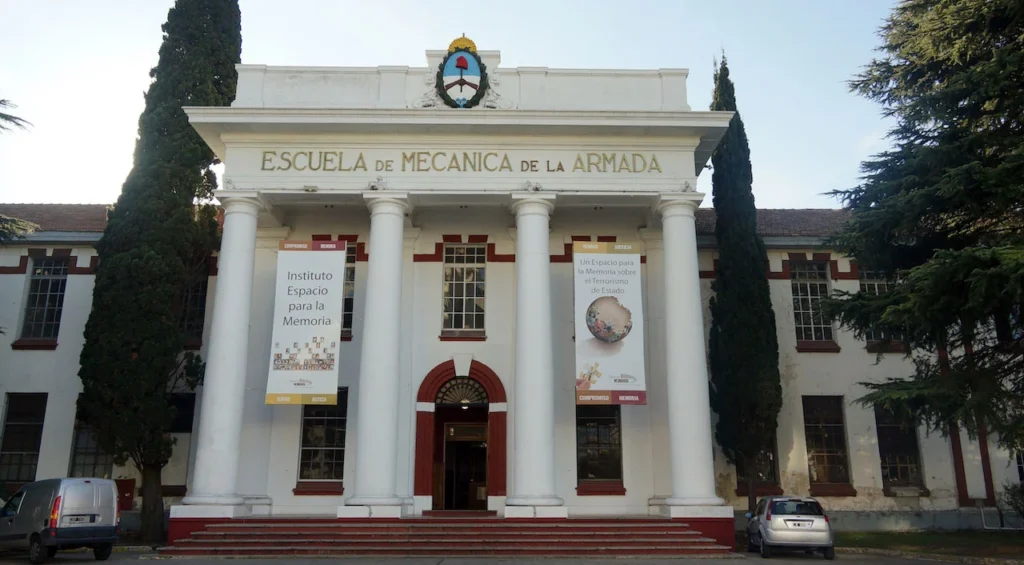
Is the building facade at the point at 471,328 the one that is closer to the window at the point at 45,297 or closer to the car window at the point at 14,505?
the window at the point at 45,297

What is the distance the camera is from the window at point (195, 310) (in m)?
22.9

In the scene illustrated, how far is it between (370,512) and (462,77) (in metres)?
10.5

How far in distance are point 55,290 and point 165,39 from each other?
7874mm

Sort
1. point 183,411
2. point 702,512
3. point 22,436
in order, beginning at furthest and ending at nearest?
point 22,436
point 183,411
point 702,512

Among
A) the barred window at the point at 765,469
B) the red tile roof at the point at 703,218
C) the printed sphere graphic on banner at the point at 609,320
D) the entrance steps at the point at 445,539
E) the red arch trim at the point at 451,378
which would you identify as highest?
the red tile roof at the point at 703,218

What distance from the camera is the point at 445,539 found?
16.9 m

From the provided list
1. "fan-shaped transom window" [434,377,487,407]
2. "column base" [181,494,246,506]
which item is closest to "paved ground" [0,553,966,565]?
"column base" [181,494,246,506]

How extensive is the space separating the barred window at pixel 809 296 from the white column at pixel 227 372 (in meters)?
15.2

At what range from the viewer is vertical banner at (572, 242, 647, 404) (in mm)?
18578

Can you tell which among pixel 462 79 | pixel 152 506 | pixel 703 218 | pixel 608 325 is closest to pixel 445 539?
pixel 608 325

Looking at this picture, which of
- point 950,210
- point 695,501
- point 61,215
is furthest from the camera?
point 61,215

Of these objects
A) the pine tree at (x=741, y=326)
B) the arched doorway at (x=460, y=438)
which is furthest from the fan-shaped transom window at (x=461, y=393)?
the pine tree at (x=741, y=326)

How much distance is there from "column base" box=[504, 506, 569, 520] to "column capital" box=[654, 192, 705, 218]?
24.5 ft

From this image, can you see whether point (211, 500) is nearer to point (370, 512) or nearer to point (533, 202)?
point (370, 512)
